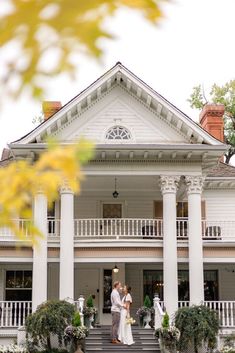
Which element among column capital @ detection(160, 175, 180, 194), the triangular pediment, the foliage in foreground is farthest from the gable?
the foliage in foreground

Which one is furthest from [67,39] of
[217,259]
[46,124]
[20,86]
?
[217,259]

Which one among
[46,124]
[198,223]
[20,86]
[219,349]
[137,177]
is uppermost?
[46,124]

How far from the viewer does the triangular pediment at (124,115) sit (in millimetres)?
23094

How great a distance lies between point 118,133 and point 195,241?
14.9 ft

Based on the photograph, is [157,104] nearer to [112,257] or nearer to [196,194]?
[196,194]

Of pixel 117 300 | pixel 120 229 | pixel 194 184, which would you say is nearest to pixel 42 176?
pixel 117 300

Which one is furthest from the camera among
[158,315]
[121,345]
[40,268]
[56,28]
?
[40,268]

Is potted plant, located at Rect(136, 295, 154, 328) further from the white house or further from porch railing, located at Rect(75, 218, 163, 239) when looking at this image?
porch railing, located at Rect(75, 218, 163, 239)

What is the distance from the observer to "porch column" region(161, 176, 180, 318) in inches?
879

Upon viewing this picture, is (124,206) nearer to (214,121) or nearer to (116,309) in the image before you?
(116,309)

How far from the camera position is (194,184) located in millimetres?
23234

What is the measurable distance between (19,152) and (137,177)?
4371mm

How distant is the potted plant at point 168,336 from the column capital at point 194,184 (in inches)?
206

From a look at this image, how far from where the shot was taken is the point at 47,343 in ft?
67.1
